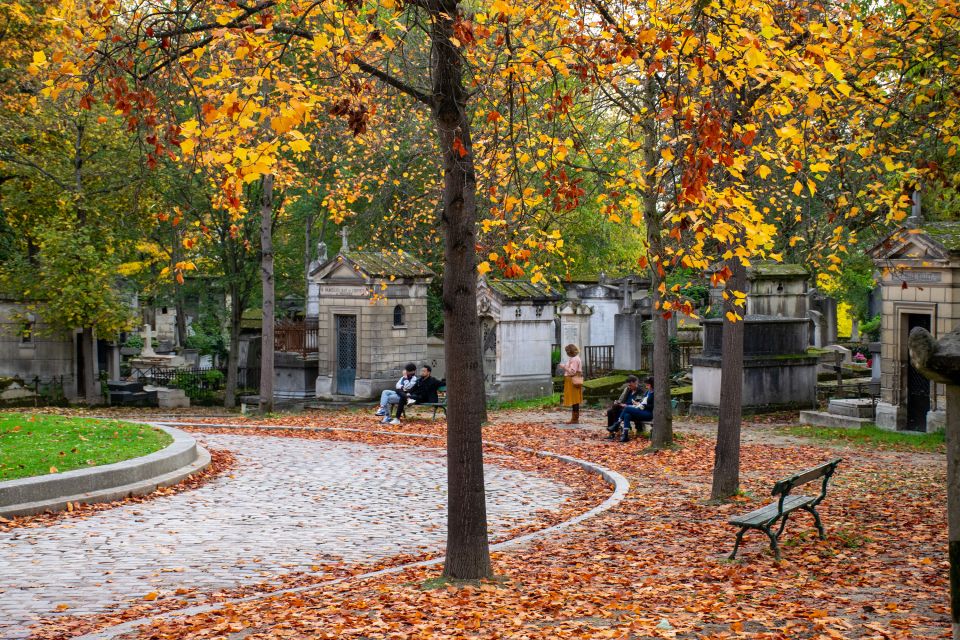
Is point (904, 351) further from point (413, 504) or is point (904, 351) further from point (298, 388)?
point (298, 388)

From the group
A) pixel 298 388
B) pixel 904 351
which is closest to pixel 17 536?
pixel 904 351

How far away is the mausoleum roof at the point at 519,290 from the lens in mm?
26625

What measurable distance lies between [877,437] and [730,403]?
8405mm

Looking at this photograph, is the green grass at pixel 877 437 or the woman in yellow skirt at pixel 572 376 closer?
the green grass at pixel 877 437

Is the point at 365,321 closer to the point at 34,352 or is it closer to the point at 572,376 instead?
the point at 572,376

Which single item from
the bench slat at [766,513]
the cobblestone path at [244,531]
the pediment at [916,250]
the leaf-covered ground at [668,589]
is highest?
the pediment at [916,250]

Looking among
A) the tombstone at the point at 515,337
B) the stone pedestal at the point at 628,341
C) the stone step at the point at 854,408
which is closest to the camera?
the stone step at the point at 854,408

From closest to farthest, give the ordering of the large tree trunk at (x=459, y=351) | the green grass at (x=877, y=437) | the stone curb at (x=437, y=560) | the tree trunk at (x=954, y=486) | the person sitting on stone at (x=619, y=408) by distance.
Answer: the tree trunk at (x=954, y=486) → the stone curb at (x=437, y=560) → the large tree trunk at (x=459, y=351) → the green grass at (x=877, y=437) → the person sitting on stone at (x=619, y=408)

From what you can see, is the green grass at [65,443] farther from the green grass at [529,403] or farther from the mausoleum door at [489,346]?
the mausoleum door at [489,346]

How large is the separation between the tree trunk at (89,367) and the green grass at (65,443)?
14289 millimetres

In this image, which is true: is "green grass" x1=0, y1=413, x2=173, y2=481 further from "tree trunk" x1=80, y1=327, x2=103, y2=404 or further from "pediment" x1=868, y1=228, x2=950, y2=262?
"tree trunk" x1=80, y1=327, x2=103, y2=404

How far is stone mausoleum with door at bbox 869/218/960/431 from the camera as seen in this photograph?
1791 centimetres

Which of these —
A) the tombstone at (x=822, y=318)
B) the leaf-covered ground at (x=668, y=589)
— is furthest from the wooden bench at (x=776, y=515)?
the tombstone at (x=822, y=318)

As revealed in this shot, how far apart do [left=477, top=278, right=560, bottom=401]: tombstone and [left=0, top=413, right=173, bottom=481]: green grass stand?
1164 cm
